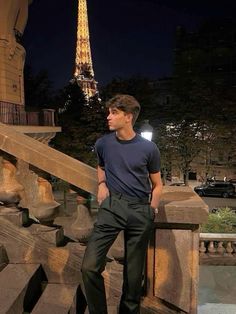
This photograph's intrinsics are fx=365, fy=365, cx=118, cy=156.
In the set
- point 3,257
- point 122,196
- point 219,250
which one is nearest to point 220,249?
point 219,250

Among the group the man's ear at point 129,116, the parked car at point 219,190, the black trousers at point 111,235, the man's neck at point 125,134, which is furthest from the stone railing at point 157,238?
the parked car at point 219,190

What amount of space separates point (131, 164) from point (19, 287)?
1539 mm

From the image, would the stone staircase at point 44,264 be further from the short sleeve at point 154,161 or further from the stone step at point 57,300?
the short sleeve at point 154,161

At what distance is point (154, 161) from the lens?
2.93 metres

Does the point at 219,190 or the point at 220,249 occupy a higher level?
the point at 220,249

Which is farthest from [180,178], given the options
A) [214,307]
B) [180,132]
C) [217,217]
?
[214,307]

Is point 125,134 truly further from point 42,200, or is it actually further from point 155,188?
point 42,200

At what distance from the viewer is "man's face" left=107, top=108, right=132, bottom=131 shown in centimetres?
289

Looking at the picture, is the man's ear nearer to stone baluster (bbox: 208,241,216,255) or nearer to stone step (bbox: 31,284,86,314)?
stone step (bbox: 31,284,86,314)

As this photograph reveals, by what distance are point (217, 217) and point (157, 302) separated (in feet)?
26.2

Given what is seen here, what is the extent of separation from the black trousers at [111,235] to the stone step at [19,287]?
662 mm

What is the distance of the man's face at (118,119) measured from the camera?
114 inches

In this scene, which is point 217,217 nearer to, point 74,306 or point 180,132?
point 74,306

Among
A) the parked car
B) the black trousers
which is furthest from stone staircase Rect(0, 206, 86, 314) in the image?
the parked car
